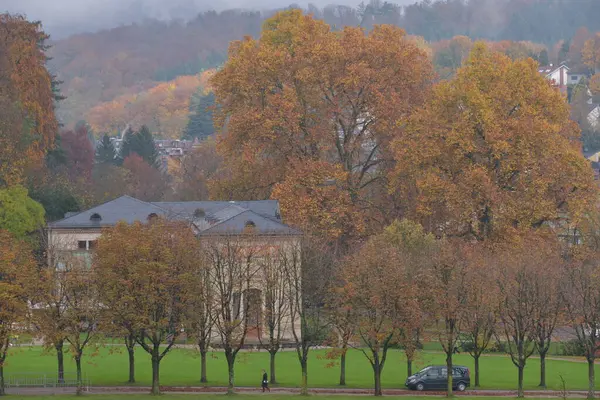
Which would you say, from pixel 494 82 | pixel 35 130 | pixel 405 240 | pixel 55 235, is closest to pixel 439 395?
pixel 405 240

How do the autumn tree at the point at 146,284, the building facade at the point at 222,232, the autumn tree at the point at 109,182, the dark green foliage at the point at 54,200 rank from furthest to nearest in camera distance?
the autumn tree at the point at 109,182 < the dark green foliage at the point at 54,200 < the building facade at the point at 222,232 < the autumn tree at the point at 146,284

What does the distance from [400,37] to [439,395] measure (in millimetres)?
45153

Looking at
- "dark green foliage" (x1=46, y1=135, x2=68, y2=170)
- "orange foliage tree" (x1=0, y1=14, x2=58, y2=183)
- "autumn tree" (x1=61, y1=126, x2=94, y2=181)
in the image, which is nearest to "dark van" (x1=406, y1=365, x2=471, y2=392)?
"orange foliage tree" (x1=0, y1=14, x2=58, y2=183)

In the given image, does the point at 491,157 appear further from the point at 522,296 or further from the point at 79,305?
the point at 79,305

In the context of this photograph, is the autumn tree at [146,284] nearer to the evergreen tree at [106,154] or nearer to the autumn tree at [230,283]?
the autumn tree at [230,283]

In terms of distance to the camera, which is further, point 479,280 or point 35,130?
point 35,130

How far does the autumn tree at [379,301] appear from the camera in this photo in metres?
59.2

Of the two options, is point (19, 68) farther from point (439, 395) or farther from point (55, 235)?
point (439, 395)

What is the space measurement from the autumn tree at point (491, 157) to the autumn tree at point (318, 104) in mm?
4162

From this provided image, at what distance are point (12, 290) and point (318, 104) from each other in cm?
4462

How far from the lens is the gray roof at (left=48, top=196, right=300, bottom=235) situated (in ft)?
249

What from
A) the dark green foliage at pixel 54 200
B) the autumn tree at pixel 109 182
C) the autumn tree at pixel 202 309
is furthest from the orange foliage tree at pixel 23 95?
the autumn tree at pixel 202 309

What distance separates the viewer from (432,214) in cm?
9088

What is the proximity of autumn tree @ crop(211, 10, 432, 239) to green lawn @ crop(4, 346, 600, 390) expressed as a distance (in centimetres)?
2414
